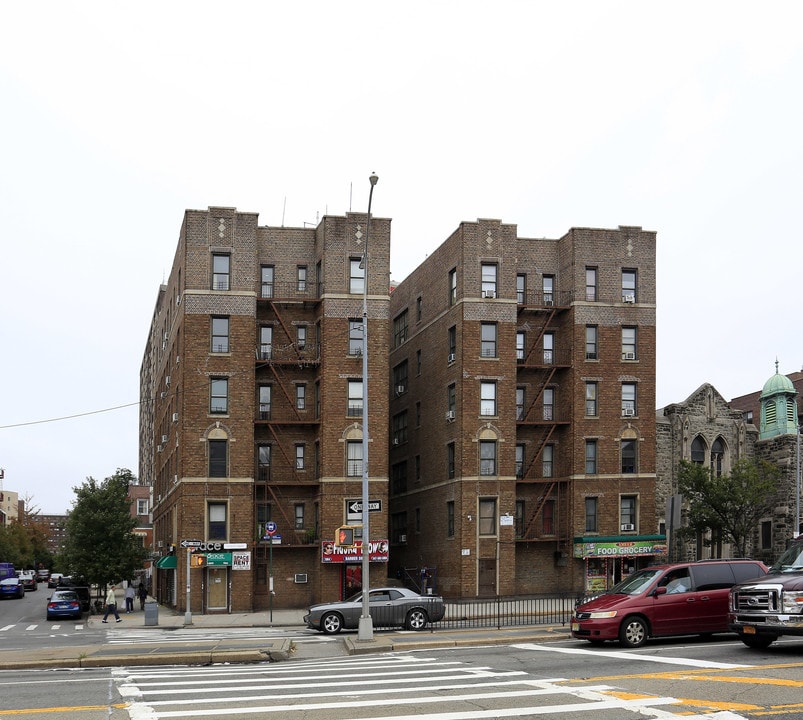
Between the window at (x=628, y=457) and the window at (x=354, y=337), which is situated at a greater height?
the window at (x=354, y=337)

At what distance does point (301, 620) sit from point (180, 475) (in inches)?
473

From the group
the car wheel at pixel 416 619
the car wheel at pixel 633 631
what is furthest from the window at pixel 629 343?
the car wheel at pixel 633 631

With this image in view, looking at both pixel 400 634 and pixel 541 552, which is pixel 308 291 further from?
pixel 400 634

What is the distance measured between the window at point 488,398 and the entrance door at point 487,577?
735 centimetres

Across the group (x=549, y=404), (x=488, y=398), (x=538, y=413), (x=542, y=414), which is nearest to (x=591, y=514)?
(x=542, y=414)

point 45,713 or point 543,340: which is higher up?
point 543,340

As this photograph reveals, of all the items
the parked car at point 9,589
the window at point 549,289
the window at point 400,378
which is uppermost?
the window at point 549,289

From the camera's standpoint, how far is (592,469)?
53.5 metres

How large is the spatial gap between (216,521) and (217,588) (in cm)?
315

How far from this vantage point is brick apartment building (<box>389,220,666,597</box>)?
2031 inches

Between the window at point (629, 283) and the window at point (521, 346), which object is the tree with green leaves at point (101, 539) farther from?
the window at point (629, 283)

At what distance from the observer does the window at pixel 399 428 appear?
61688 millimetres

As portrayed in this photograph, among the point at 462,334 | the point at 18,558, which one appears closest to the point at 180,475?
the point at 462,334

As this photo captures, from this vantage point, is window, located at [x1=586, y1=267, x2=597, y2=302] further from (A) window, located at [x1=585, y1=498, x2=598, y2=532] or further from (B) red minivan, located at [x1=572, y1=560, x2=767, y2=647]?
(B) red minivan, located at [x1=572, y1=560, x2=767, y2=647]
